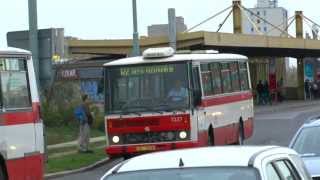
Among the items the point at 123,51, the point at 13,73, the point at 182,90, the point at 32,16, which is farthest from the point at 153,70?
the point at 123,51

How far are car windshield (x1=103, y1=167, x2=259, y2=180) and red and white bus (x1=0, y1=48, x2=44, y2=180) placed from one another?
7.87 metres

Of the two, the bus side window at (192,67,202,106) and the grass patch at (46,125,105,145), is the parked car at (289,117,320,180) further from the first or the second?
the grass patch at (46,125,105,145)

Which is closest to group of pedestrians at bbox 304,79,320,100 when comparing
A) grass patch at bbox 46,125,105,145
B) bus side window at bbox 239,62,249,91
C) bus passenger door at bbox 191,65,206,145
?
grass patch at bbox 46,125,105,145

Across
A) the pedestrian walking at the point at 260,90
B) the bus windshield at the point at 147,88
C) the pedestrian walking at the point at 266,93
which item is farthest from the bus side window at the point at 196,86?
the pedestrian walking at the point at 266,93

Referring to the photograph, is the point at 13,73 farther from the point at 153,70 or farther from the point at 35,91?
the point at 153,70

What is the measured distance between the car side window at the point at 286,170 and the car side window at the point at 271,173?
0.10 m

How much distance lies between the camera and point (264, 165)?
20.2 ft

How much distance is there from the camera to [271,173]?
6.22 metres

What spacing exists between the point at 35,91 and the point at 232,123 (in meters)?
9.76

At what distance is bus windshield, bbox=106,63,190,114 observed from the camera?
792 inches

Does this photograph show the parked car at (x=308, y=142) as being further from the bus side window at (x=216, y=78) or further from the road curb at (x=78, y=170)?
the bus side window at (x=216, y=78)

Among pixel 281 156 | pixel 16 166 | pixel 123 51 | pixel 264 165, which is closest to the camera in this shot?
pixel 264 165

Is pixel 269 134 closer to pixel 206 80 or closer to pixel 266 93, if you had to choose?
pixel 206 80

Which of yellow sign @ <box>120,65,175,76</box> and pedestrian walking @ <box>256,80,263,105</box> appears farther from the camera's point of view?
pedestrian walking @ <box>256,80,263,105</box>
